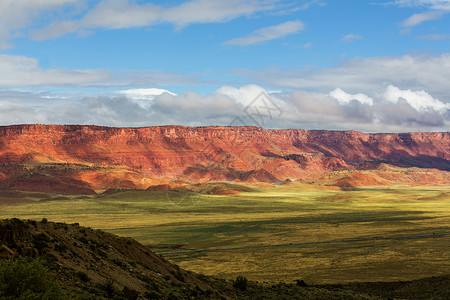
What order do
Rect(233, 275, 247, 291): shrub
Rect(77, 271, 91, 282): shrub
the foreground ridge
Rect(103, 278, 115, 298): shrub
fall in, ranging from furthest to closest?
Rect(233, 275, 247, 291): shrub, Rect(77, 271, 91, 282): shrub, the foreground ridge, Rect(103, 278, 115, 298): shrub

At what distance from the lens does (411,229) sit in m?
81.4

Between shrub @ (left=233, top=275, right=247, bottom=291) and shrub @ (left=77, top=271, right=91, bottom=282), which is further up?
shrub @ (left=77, top=271, right=91, bottom=282)

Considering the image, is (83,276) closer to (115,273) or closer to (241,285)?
(115,273)

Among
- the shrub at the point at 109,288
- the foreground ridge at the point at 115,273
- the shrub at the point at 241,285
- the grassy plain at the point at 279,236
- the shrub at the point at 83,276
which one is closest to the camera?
the shrub at the point at 109,288

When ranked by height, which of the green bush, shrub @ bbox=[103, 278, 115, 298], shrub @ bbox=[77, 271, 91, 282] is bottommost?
shrub @ bbox=[103, 278, 115, 298]

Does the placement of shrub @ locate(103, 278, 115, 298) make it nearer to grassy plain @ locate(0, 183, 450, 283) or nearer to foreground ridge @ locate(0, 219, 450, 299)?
foreground ridge @ locate(0, 219, 450, 299)

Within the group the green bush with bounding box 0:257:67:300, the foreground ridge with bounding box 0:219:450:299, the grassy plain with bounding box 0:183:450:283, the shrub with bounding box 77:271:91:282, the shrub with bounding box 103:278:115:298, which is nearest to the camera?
the green bush with bounding box 0:257:67:300

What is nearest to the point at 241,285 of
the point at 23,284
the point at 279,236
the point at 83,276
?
the point at 83,276

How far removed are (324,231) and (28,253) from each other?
64.9 m

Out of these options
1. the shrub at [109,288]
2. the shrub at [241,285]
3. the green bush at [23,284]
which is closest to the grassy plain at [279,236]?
the shrub at [241,285]

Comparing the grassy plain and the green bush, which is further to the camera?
the grassy plain

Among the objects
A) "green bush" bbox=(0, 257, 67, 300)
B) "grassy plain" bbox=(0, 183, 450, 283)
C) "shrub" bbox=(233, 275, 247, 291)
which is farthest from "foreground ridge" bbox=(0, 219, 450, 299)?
"grassy plain" bbox=(0, 183, 450, 283)

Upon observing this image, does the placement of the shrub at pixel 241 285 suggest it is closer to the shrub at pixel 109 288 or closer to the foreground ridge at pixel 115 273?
the foreground ridge at pixel 115 273

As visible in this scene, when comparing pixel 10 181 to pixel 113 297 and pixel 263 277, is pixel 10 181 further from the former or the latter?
pixel 113 297
